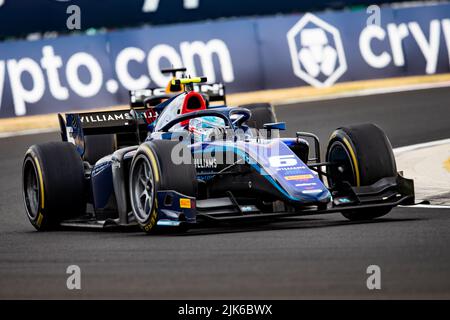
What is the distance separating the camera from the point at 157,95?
15.0 metres

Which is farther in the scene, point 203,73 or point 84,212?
point 203,73

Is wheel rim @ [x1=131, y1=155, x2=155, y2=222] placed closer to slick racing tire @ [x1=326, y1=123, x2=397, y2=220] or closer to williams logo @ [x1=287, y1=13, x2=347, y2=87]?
slick racing tire @ [x1=326, y1=123, x2=397, y2=220]

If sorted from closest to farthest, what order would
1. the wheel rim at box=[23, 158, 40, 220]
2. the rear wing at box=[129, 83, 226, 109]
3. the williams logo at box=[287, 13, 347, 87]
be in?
the wheel rim at box=[23, 158, 40, 220] → the rear wing at box=[129, 83, 226, 109] → the williams logo at box=[287, 13, 347, 87]

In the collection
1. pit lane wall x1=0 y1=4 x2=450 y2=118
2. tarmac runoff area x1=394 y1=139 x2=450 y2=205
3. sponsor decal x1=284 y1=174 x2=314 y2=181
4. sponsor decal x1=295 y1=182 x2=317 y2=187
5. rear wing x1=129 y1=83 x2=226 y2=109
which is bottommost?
tarmac runoff area x1=394 y1=139 x2=450 y2=205

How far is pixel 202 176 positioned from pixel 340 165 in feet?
4.68

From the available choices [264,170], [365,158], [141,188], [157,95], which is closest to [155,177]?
[141,188]

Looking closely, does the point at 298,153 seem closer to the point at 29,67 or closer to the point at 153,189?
the point at 153,189

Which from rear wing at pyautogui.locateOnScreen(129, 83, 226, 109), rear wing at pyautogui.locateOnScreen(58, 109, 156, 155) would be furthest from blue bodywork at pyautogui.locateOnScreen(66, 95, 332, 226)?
rear wing at pyautogui.locateOnScreen(129, 83, 226, 109)

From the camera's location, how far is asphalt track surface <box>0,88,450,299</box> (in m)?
8.38

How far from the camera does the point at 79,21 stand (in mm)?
24359

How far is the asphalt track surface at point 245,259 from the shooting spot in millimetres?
8375

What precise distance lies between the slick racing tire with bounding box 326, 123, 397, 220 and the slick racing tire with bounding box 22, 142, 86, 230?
9.02 feet
